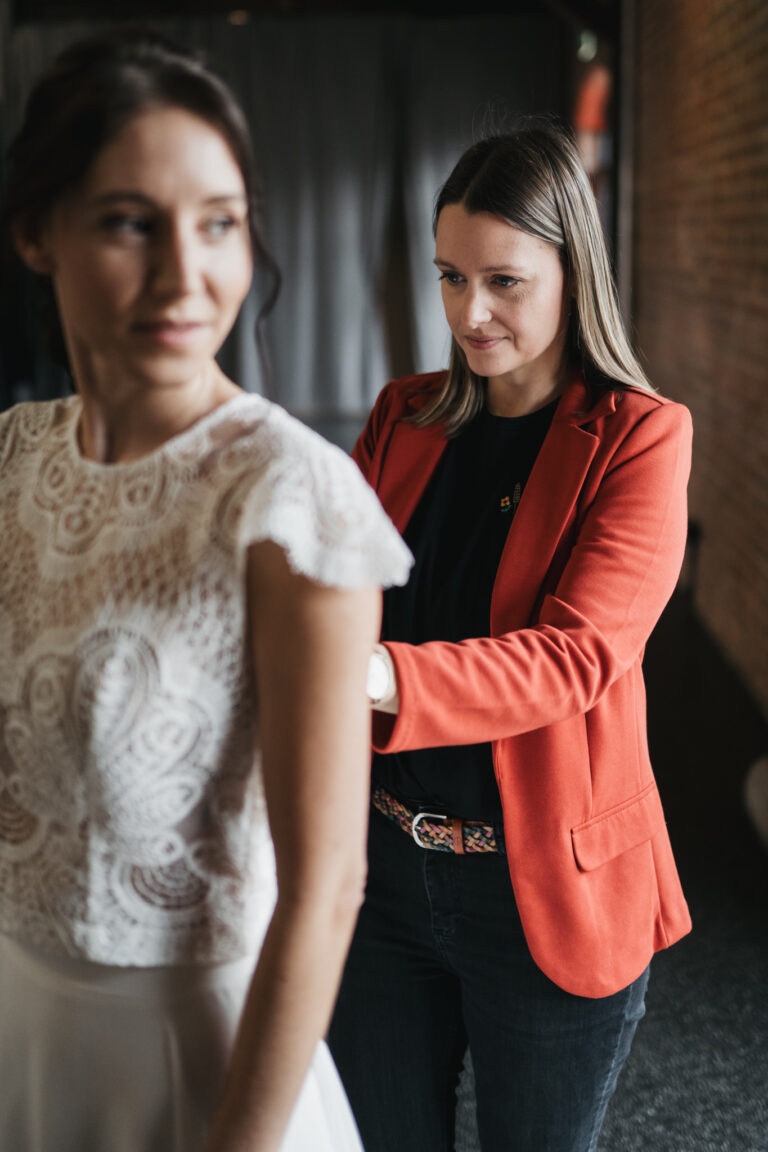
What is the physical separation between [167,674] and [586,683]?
67 centimetres

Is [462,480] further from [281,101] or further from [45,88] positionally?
[281,101]

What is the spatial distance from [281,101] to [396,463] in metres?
10.0

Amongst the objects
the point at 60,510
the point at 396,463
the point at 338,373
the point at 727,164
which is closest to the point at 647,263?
the point at 727,164

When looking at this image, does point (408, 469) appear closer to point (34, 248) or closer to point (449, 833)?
point (449, 833)

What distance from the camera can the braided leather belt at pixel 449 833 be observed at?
1.44 m

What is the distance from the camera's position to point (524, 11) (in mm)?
10484

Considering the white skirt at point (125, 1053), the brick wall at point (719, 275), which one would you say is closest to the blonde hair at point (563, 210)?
the white skirt at point (125, 1053)

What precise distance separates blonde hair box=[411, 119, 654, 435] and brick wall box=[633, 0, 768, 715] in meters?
2.06

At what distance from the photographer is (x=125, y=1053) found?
0.91 metres

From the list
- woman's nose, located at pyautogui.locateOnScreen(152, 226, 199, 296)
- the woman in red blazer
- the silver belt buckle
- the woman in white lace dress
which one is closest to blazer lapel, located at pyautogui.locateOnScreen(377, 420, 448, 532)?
the woman in red blazer

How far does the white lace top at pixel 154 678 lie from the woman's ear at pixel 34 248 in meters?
0.16

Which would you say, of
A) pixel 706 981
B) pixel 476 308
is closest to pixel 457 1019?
pixel 476 308

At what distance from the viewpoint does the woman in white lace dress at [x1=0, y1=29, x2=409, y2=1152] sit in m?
0.77

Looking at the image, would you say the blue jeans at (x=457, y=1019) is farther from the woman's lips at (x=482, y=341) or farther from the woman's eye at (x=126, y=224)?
the woman's eye at (x=126, y=224)
